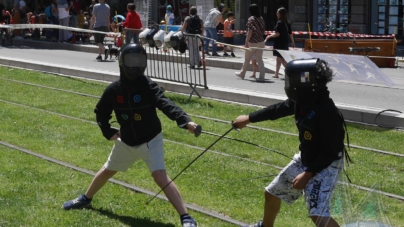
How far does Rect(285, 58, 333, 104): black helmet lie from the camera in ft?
15.2

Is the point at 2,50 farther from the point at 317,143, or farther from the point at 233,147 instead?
the point at 317,143

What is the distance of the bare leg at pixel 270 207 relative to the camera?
5.27 m

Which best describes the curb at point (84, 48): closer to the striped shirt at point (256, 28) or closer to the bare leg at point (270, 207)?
the striped shirt at point (256, 28)

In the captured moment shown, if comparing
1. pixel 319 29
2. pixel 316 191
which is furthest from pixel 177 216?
pixel 319 29

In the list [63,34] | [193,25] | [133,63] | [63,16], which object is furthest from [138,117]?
[63,34]

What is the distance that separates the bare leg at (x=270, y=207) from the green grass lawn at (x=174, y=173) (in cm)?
57

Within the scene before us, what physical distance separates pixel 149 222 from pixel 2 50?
20883 millimetres

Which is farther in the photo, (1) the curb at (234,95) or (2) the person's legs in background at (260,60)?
(2) the person's legs in background at (260,60)

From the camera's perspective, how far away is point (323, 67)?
15.2 ft

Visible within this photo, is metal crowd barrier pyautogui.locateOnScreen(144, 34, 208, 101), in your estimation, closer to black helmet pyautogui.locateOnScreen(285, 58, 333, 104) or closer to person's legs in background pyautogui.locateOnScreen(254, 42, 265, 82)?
person's legs in background pyautogui.locateOnScreen(254, 42, 265, 82)

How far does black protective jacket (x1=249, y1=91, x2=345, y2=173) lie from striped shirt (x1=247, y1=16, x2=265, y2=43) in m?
11.4

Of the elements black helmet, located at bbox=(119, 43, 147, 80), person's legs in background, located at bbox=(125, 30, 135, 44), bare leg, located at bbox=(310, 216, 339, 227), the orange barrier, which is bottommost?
the orange barrier

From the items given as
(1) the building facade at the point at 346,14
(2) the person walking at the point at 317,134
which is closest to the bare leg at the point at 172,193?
(2) the person walking at the point at 317,134

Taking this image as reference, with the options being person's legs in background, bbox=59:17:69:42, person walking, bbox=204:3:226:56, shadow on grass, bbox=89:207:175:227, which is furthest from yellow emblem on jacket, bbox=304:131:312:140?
person's legs in background, bbox=59:17:69:42
